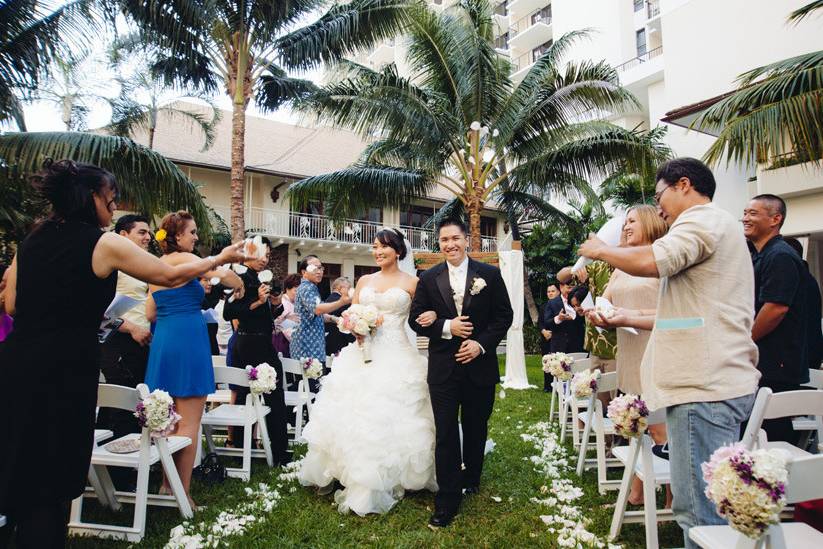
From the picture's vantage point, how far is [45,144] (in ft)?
31.4

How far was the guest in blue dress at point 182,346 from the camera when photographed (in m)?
4.28

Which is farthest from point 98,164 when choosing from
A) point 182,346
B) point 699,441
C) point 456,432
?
point 699,441

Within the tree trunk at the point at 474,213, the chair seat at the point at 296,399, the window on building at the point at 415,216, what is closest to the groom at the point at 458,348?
the chair seat at the point at 296,399

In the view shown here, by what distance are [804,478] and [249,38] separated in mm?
13082

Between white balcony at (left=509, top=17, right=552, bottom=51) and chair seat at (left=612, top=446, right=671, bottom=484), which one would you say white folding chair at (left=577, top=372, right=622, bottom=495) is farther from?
white balcony at (left=509, top=17, right=552, bottom=51)

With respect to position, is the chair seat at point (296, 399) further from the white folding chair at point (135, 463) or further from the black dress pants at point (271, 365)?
the white folding chair at point (135, 463)

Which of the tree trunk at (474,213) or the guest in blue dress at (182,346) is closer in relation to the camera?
the guest in blue dress at (182,346)

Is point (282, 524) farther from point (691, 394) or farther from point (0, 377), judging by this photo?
point (691, 394)

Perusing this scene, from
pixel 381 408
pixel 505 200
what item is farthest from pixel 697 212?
pixel 505 200

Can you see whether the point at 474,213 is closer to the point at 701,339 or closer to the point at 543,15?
the point at 701,339

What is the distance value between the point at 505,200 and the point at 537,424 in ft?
33.7

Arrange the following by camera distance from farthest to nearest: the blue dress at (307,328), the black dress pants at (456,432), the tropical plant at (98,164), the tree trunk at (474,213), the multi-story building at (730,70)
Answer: the tree trunk at (474,213) → the multi-story building at (730,70) → the tropical plant at (98,164) → the blue dress at (307,328) → the black dress pants at (456,432)

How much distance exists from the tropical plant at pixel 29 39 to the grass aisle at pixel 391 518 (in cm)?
889

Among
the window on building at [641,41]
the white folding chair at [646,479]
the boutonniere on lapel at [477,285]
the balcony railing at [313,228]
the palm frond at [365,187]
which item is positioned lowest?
the white folding chair at [646,479]
